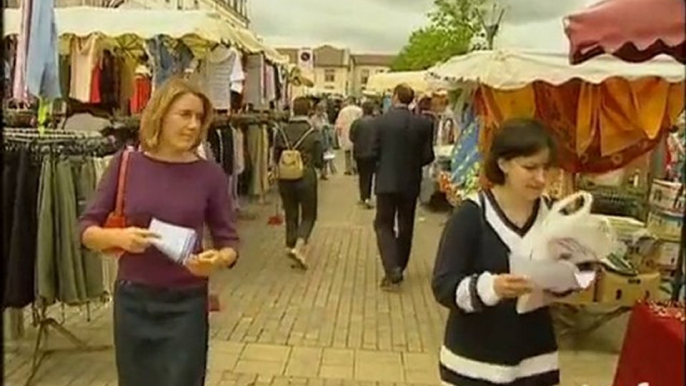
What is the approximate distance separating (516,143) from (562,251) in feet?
1.14

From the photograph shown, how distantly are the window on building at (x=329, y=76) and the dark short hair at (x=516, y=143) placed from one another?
89.3 metres

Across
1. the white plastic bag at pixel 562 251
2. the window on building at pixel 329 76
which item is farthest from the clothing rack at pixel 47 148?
the window on building at pixel 329 76

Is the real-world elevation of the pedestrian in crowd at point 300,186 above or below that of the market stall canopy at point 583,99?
below

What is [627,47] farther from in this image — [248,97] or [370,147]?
[248,97]

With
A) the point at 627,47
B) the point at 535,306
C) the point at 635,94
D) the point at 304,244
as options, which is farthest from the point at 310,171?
the point at 535,306

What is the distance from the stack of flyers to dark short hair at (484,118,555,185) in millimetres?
1033

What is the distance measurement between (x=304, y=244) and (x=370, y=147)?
4.10 feet

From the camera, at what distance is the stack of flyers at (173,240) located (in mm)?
3113

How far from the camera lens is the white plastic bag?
8.41 feet

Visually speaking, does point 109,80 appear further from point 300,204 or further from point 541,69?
point 541,69

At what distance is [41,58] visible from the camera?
207 inches

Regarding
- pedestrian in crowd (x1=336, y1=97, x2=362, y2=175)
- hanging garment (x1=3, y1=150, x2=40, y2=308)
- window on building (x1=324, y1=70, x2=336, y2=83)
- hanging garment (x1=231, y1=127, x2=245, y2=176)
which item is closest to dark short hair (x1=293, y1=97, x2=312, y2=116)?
hanging garment (x1=231, y1=127, x2=245, y2=176)

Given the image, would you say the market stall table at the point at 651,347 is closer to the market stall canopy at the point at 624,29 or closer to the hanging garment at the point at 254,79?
the market stall canopy at the point at 624,29

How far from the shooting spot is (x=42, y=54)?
207 inches
